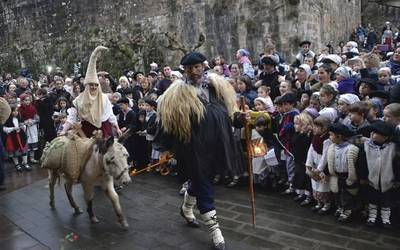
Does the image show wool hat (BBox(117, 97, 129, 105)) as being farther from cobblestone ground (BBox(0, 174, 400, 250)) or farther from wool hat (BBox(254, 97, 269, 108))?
wool hat (BBox(254, 97, 269, 108))

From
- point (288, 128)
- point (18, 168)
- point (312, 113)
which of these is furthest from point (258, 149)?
point (18, 168)

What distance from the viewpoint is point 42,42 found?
20.5 metres

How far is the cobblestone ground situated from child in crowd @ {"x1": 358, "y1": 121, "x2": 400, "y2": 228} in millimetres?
285

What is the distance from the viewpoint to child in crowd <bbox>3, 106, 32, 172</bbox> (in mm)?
9484

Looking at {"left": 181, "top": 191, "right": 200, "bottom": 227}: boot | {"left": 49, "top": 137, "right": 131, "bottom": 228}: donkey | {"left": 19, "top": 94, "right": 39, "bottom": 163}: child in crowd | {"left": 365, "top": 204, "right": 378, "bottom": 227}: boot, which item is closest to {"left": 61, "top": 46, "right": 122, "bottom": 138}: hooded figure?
{"left": 49, "top": 137, "right": 131, "bottom": 228}: donkey

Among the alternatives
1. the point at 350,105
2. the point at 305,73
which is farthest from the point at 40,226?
the point at 305,73

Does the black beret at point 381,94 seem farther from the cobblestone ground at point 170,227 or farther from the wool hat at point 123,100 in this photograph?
the wool hat at point 123,100

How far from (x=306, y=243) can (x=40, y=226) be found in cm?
367

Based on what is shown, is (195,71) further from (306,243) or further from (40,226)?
(40,226)

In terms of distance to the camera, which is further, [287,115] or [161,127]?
[287,115]

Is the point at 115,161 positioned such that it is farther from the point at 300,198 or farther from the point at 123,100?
the point at 123,100

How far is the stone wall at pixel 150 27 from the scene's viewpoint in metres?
12.7

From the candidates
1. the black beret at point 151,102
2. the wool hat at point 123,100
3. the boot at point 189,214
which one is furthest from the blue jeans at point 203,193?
the wool hat at point 123,100

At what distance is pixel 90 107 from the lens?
5.91 metres
